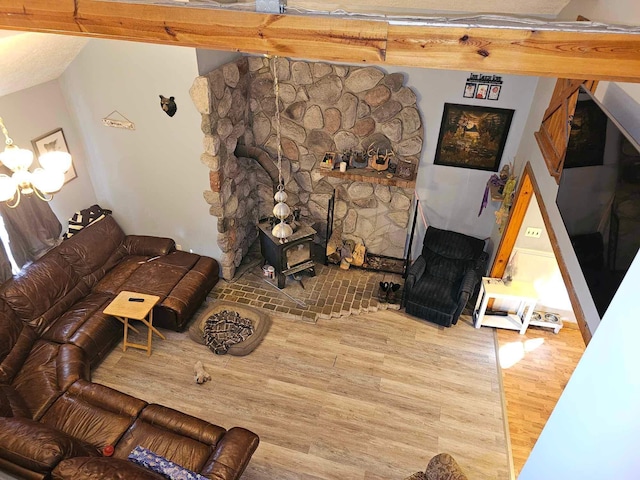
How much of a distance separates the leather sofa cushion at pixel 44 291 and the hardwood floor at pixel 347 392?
0.79 meters

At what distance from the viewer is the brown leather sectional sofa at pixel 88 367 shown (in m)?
2.81

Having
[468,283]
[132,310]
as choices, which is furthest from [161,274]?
[468,283]

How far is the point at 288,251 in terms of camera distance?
5363mm

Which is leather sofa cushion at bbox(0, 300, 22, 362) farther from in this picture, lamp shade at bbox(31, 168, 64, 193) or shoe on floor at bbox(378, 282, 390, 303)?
shoe on floor at bbox(378, 282, 390, 303)

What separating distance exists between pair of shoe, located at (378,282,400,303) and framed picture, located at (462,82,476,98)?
2409mm

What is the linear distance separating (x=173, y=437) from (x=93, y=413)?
30.4 inches

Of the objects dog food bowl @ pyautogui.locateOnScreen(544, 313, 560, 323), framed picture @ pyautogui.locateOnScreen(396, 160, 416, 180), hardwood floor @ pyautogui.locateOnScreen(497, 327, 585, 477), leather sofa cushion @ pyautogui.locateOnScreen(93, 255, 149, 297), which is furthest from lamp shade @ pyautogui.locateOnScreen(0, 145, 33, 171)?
dog food bowl @ pyautogui.locateOnScreen(544, 313, 560, 323)

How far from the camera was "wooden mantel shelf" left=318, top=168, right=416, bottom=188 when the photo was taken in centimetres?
505

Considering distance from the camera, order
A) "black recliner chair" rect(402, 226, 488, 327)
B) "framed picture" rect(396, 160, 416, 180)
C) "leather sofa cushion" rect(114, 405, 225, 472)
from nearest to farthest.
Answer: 1. "leather sofa cushion" rect(114, 405, 225, 472)
2. "black recliner chair" rect(402, 226, 488, 327)
3. "framed picture" rect(396, 160, 416, 180)

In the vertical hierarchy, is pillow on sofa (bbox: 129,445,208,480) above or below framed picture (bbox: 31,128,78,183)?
below

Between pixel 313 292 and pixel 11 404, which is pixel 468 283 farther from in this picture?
pixel 11 404

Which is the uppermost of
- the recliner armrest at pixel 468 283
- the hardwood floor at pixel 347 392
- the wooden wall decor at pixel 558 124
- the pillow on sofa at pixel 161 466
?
the wooden wall decor at pixel 558 124

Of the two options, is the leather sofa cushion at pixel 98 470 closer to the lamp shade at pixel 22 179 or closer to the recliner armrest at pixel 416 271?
the lamp shade at pixel 22 179

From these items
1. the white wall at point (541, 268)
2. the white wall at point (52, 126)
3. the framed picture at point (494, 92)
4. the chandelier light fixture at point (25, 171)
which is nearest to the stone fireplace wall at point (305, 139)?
the framed picture at point (494, 92)
